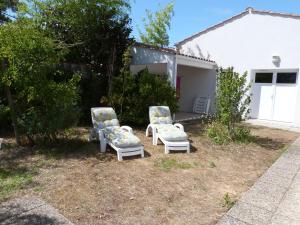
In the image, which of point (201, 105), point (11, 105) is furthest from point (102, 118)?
point (201, 105)

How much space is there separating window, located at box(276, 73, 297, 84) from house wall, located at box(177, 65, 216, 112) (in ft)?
11.0

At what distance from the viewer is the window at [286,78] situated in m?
12.3

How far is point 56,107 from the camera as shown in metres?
6.71

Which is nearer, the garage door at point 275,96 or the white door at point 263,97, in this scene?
the garage door at point 275,96

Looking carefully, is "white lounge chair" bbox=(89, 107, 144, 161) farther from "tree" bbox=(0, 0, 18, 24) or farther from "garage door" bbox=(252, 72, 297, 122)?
"garage door" bbox=(252, 72, 297, 122)

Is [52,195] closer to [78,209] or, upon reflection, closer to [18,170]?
[78,209]

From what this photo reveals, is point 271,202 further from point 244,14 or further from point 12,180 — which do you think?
point 244,14

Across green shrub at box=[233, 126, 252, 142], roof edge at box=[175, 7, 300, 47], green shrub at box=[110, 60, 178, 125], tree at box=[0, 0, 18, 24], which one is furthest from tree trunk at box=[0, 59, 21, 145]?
roof edge at box=[175, 7, 300, 47]

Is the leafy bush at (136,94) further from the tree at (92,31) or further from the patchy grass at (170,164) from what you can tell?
the patchy grass at (170,164)

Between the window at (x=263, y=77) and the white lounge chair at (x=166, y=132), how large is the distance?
7166 mm

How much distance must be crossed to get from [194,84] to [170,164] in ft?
32.4

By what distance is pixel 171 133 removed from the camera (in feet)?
24.4

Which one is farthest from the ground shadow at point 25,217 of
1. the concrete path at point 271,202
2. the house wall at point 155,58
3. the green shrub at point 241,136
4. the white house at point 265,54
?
the white house at point 265,54

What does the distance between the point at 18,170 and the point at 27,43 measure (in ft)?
9.64
